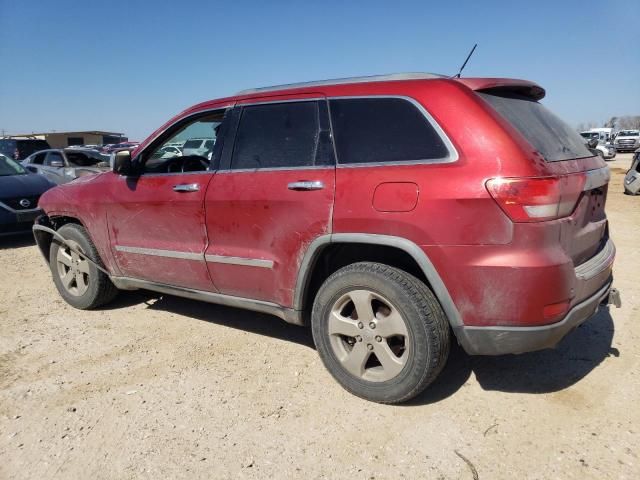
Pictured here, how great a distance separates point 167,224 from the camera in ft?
12.7

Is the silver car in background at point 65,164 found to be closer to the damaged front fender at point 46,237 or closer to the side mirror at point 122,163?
the damaged front fender at point 46,237

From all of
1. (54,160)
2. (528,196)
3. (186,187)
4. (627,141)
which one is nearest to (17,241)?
(54,160)

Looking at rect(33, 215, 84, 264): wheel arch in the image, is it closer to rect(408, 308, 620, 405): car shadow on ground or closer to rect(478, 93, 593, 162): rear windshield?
rect(408, 308, 620, 405): car shadow on ground

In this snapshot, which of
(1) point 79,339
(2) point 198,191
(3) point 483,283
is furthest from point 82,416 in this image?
(3) point 483,283

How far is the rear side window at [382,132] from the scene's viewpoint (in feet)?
9.10

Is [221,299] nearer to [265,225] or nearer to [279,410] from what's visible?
[265,225]

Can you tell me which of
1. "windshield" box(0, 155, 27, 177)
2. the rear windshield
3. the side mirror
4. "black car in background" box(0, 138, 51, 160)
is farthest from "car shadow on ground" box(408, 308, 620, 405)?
"black car in background" box(0, 138, 51, 160)

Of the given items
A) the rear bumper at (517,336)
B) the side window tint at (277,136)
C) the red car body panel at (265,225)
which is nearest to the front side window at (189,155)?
the side window tint at (277,136)

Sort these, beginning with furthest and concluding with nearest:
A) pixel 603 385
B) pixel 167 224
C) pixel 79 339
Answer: pixel 79 339 < pixel 167 224 < pixel 603 385

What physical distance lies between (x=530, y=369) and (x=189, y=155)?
3.22 meters

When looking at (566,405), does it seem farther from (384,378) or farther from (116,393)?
(116,393)

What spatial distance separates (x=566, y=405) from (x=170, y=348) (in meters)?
2.75

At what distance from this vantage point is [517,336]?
2578mm

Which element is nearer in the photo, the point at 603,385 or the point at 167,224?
the point at 603,385
